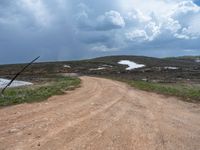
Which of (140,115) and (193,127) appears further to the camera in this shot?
(140,115)

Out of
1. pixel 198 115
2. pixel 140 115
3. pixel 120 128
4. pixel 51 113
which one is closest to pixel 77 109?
pixel 51 113

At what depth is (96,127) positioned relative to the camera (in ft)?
45.4

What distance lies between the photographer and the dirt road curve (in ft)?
37.2

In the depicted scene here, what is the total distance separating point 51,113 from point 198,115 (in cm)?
803

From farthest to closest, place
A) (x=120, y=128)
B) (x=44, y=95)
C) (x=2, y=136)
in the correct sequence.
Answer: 1. (x=44, y=95)
2. (x=120, y=128)
3. (x=2, y=136)

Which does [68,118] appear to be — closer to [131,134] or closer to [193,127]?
[131,134]

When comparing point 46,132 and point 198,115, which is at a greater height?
point 46,132

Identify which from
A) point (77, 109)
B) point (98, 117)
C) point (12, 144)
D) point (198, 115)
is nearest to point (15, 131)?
point (12, 144)

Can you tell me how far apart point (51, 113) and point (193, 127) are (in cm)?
635

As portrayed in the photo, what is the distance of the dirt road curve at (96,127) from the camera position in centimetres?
1134

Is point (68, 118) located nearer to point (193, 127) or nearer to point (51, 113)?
point (51, 113)

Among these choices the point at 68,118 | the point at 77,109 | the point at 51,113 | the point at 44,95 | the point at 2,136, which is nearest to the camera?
the point at 2,136

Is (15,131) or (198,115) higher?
(15,131)

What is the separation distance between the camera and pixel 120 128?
1391cm
